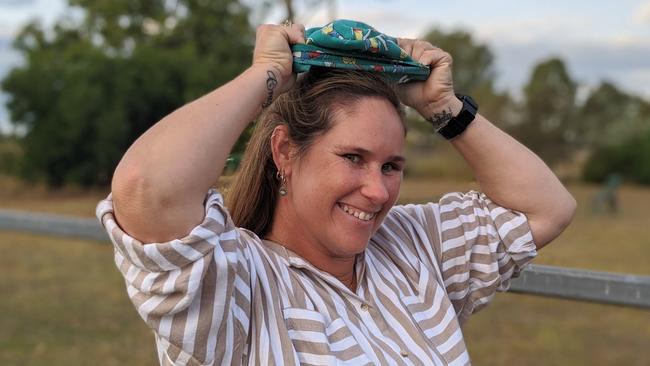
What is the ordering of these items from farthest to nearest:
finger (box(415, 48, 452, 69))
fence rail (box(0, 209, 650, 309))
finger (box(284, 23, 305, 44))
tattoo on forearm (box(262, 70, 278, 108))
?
fence rail (box(0, 209, 650, 309)) < finger (box(415, 48, 452, 69)) < finger (box(284, 23, 305, 44)) < tattoo on forearm (box(262, 70, 278, 108))

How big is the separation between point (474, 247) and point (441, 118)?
15.7 inches

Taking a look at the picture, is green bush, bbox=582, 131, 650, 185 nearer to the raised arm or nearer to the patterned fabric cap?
the raised arm

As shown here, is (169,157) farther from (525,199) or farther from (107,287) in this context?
(107,287)

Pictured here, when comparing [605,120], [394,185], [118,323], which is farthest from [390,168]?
[605,120]

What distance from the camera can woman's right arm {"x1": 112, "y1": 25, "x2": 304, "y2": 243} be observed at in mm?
1623

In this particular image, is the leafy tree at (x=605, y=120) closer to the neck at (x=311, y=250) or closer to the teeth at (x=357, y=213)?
the neck at (x=311, y=250)

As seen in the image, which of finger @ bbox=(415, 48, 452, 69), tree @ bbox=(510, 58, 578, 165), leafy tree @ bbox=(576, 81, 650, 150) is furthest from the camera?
leafy tree @ bbox=(576, 81, 650, 150)

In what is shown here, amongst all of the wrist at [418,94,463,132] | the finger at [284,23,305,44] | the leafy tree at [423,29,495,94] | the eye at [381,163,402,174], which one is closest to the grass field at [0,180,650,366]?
the wrist at [418,94,463,132]

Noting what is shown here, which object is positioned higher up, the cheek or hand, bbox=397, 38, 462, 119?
hand, bbox=397, 38, 462, 119

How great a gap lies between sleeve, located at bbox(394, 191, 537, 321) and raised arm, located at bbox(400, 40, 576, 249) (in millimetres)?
57

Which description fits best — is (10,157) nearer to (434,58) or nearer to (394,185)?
(434,58)

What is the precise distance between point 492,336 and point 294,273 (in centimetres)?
466

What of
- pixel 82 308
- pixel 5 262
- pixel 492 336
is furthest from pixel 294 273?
pixel 5 262

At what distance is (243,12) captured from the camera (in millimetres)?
25969
